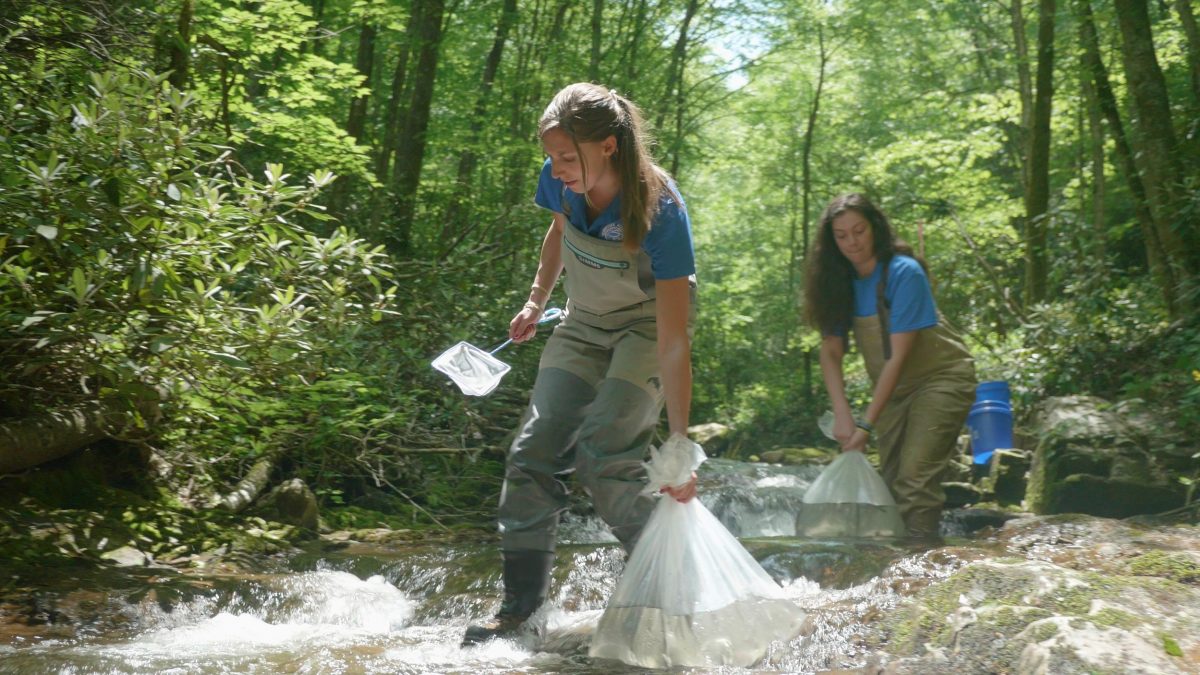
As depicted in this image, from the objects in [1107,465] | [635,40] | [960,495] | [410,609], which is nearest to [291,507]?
[410,609]

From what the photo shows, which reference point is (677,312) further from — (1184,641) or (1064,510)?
(1064,510)

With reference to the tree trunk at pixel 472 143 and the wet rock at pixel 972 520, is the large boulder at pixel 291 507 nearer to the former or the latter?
the tree trunk at pixel 472 143

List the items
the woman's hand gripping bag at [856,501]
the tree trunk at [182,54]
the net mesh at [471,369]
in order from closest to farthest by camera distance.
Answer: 1. the net mesh at [471,369]
2. the woman's hand gripping bag at [856,501]
3. the tree trunk at [182,54]

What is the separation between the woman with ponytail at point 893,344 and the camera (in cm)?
500

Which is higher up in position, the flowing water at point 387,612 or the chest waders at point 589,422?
the chest waders at point 589,422

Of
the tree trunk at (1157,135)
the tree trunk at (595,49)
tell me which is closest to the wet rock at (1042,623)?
the tree trunk at (1157,135)

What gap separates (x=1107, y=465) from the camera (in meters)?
6.98

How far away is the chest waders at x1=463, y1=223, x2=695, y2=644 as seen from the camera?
3.41 meters

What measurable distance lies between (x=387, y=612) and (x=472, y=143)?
296 inches

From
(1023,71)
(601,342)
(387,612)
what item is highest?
(1023,71)

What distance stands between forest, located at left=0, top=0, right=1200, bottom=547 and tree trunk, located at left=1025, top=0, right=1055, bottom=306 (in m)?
0.04

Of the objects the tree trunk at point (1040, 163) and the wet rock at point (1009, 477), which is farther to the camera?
the tree trunk at point (1040, 163)

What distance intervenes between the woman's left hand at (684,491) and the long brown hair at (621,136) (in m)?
0.75

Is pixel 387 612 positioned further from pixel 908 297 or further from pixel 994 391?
pixel 994 391
